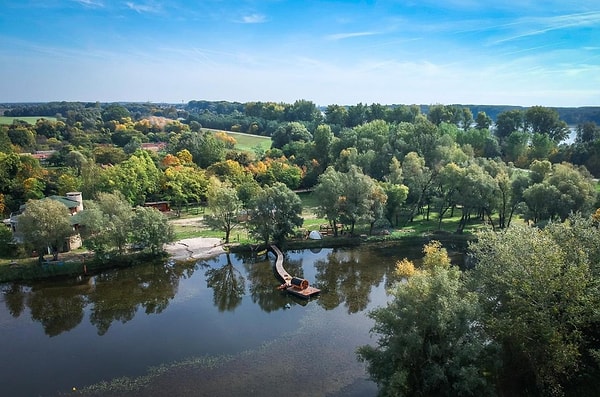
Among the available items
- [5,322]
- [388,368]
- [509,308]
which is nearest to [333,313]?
[388,368]

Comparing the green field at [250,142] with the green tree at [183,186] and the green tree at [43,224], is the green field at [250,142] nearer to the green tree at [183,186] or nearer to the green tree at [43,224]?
the green tree at [183,186]

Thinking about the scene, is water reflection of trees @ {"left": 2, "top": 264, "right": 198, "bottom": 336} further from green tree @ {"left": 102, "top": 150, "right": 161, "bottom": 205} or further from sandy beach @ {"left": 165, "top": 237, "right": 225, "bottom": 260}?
green tree @ {"left": 102, "top": 150, "right": 161, "bottom": 205}

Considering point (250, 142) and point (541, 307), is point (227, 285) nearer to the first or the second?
point (541, 307)

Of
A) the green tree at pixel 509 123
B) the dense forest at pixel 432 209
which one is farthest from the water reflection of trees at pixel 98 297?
the green tree at pixel 509 123

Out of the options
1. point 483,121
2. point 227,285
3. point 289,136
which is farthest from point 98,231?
point 483,121

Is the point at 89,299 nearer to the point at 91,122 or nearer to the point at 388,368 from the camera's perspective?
the point at 388,368

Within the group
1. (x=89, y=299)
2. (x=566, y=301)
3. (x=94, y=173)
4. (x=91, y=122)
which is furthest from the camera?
(x=91, y=122)

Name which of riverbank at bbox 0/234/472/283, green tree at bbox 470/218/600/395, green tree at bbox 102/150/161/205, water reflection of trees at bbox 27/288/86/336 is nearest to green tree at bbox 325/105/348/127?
green tree at bbox 102/150/161/205
